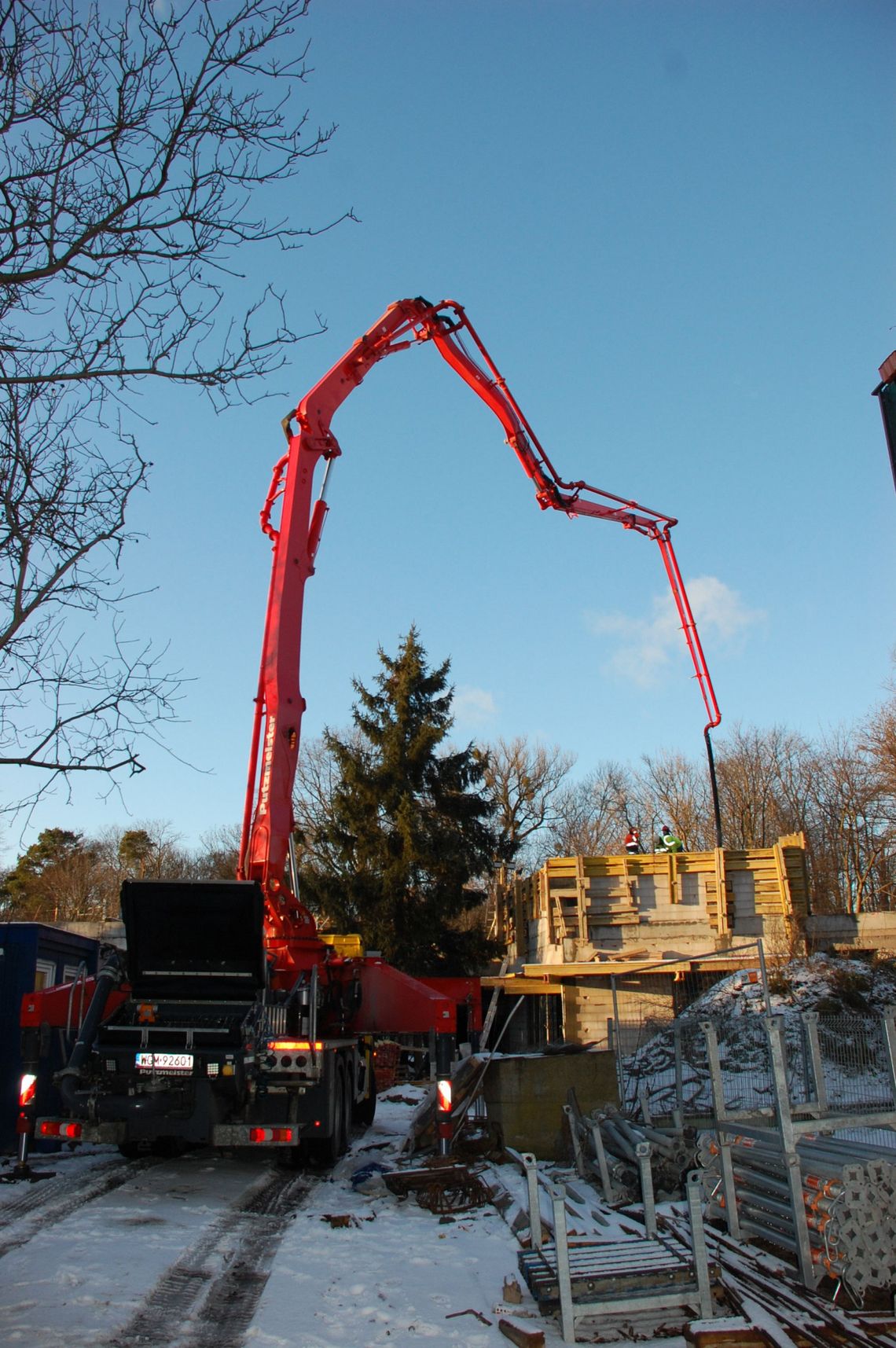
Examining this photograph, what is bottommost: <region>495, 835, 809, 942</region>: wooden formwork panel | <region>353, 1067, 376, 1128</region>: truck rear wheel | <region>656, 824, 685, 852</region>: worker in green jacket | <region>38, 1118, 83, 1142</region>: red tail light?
<region>353, 1067, 376, 1128</region>: truck rear wheel

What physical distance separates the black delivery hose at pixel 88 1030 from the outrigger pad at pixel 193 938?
199mm

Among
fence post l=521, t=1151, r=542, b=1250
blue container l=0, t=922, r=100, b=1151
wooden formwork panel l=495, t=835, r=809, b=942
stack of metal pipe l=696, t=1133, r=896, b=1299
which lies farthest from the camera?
wooden formwork panel l=495, t=835, r=809, b=942

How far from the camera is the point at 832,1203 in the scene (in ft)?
19.6

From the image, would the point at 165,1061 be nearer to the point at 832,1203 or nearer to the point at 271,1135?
the point at 271,1135

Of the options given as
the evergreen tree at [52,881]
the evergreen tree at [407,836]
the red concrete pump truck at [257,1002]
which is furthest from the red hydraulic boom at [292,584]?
the evergreen tree at [52,881]

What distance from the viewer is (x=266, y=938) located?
1023 centimetres

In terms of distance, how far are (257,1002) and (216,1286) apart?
3449 millimetres

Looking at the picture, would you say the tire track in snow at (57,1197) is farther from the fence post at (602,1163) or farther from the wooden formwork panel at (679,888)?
the wooden formwork panel at (679,888)

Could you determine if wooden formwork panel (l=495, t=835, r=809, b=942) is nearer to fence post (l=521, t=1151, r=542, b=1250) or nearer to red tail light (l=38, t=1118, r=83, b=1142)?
red tail light (l=38, t=1118, r=83, b=1142)

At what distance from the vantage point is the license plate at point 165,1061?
28.3 ft

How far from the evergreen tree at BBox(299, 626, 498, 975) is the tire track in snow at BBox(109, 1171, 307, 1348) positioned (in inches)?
721

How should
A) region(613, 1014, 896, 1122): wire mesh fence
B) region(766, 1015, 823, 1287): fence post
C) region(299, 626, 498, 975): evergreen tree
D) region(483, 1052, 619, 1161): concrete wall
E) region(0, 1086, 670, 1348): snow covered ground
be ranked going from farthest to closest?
1. region(299, 626, 498, 975): evergreen tree
2. region(613, 1014, 896, 1122): wire mesh fence
3. region(483, 1052, 619, 1161): concrete wall
4. region(766, 1015, 823, 1287): fence post
5. region(0, 1086, 670, 1348): snow covered ground

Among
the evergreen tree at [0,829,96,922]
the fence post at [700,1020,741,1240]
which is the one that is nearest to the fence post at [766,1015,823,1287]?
the fence post at [700,1020,741,1240]

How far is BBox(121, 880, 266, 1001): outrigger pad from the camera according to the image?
31.1 ft
